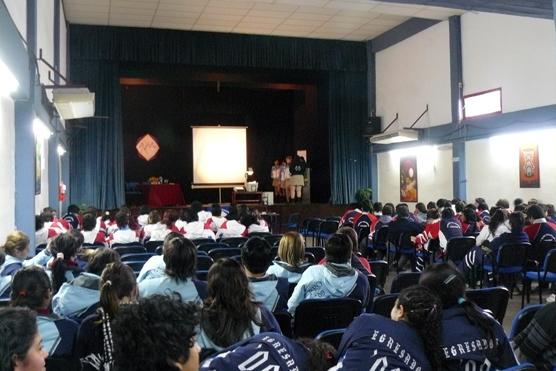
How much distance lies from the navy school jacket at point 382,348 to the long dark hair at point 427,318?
3 cm

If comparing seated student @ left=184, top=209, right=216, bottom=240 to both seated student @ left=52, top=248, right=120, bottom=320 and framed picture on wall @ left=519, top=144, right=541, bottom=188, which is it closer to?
seated student @ left=52, top=248, right=120, bottom=320

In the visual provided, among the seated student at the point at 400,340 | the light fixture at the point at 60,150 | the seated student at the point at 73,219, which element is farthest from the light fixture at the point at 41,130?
the seated student at the point at 400,340

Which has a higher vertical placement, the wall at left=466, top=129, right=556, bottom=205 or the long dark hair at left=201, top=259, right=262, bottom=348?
the wall at left=466, top=129, right=556, bottom=205

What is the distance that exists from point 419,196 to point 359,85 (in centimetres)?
383

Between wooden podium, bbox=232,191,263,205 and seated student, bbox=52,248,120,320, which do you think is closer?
seated student, bbox=52,248,120,320

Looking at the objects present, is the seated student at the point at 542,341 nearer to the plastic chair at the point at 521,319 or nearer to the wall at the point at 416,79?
the plastic chair at the point at 521,319

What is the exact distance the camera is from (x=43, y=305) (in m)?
2.44

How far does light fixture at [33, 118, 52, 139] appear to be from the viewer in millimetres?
7574

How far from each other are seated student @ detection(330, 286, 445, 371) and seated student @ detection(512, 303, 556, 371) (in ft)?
1.79

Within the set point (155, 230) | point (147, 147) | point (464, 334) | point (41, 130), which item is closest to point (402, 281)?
point (464, 334)

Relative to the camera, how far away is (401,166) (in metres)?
14.2

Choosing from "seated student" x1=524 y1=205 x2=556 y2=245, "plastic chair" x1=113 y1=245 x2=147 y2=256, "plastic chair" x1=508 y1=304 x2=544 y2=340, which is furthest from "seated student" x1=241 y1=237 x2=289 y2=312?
"seated student" x1=524 y1=205 x2=556 y2=245

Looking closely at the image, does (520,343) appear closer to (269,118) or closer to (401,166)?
(401,166)

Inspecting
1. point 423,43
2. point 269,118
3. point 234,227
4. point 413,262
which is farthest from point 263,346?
point 269,118
